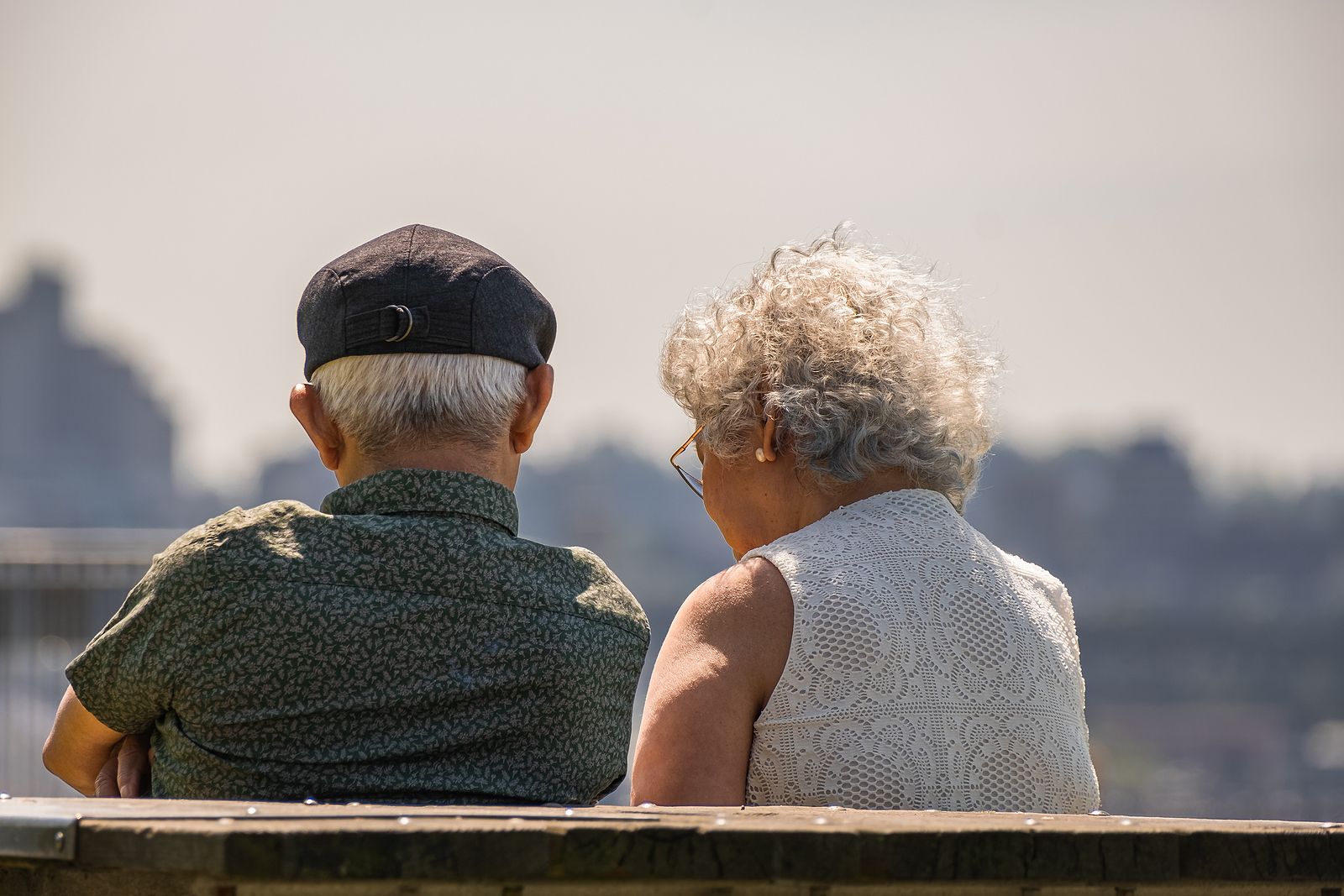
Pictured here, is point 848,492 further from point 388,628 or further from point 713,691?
point 388,628

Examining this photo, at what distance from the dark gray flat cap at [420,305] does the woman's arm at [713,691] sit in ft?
1.41

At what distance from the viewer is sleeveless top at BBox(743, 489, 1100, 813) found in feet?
6.70

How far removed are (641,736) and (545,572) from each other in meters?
0.33

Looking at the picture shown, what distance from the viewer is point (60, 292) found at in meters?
143

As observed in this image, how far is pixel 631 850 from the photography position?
1.23 meters

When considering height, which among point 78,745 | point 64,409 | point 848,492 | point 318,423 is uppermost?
point 318,423

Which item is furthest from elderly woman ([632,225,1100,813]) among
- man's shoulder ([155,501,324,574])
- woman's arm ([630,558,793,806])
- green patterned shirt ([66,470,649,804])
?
man's shoulder ([155,501,324,574])

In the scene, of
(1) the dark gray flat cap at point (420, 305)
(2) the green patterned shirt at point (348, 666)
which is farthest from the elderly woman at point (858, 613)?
(1) the dark gray flat cap at point (420, 305)

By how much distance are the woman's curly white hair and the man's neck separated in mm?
526

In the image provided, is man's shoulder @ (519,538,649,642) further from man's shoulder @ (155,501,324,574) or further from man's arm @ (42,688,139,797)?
man's arm @ (42,688,139,797)

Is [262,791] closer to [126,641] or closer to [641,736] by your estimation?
[126,641]

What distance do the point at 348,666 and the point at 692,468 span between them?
1088mm

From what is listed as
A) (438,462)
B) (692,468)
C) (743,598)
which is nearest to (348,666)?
(438,462)

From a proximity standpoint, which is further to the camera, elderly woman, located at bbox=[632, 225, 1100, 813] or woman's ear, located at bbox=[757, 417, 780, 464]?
woman's ear, located at bbox=[757, 417, 780, 464]
